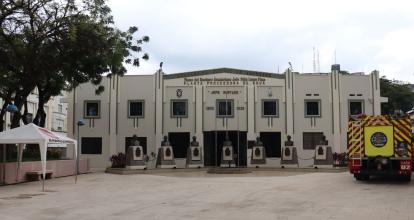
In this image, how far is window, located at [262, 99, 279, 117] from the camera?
38.8 m

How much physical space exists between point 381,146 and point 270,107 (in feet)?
61.4

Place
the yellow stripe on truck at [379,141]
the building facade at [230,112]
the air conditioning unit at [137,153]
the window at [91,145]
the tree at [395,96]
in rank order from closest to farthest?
the yellow stripe on truck at [379,141] → the air conditioning unit at [137,153] → the building facade at [230,112] → the window at [91,145] → the tree at [395,96]

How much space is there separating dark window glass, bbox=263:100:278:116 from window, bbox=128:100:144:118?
356 inches

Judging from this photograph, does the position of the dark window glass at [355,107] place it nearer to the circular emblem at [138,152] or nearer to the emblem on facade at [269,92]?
the emblem on facade at [269,92]

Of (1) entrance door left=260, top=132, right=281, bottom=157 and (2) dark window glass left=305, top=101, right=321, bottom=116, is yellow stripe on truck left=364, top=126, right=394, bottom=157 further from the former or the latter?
(2) dark window glass left=305, top=101, right=321, bottom=116

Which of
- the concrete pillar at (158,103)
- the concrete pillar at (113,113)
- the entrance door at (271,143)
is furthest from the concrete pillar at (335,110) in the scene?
the concrete pillar at (113,113)

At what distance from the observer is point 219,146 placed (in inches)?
1544

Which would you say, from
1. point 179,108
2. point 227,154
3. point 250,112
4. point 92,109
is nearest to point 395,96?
point 250,112

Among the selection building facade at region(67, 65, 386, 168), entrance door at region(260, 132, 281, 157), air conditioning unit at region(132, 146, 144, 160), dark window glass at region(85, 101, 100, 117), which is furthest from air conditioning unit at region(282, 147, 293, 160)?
dark window glass at region(85, 101, 100, 117)

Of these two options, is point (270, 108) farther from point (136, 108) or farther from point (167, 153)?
point (136, 108)

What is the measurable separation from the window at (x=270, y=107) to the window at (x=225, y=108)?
2403 millimetres

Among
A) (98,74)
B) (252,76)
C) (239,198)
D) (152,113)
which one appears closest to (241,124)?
(252,76)

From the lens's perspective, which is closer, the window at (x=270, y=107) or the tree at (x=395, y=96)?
the window at (x=270, y=107)

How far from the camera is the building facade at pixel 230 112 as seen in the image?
38.6m
